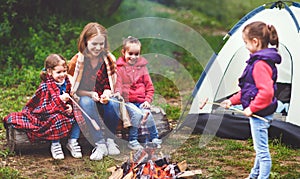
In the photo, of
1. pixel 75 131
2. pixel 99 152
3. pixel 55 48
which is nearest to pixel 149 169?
pixel 99 152

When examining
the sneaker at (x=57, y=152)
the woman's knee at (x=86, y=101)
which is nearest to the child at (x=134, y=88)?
the woman's knee at (x=86, y=101)

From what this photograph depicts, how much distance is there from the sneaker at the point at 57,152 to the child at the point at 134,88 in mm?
663

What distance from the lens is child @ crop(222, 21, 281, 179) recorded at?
13.2ft

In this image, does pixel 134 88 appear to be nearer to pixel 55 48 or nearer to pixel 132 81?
pixel 132 81

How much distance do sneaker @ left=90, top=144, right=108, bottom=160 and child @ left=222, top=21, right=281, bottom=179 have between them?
1.32 m

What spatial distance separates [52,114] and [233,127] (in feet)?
6.07

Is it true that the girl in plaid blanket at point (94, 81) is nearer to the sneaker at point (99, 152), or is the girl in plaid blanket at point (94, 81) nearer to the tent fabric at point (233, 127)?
the sneaker at point (99, 152)

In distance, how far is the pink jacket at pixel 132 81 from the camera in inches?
202

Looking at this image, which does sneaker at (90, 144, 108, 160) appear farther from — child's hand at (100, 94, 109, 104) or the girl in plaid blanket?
child's hand at (100, 94, 109, 104)

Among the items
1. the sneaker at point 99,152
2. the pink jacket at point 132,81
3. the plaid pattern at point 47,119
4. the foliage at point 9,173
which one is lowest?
the foliage at point 9,173

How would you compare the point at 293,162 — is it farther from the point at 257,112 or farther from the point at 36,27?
the point at 36,27

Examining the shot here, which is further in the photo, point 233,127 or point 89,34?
point 233,127

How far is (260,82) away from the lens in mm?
4012

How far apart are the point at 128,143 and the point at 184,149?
0.54 metres
